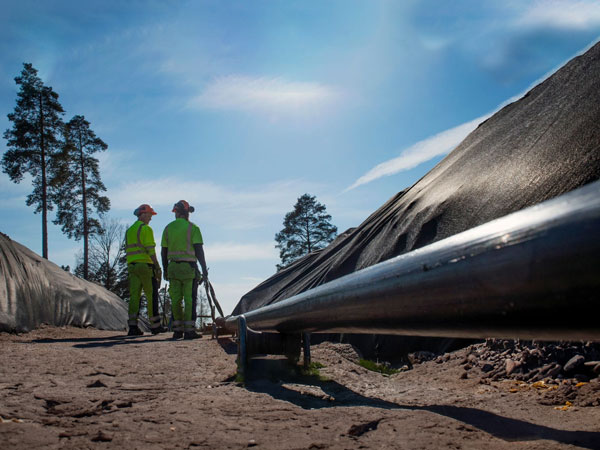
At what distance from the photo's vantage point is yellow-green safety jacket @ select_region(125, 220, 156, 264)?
7.30 meters

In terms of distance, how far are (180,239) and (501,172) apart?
4698mm

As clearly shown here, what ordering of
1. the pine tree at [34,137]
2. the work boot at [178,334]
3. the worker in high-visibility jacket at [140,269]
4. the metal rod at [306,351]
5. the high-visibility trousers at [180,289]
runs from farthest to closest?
1. the pine tree at [34,137]
2. the worker in high-visibility jacket at [140,269]
3. the high-visibility trousers at [180,289]
4. the work boot at [178,334]
5. the metal rod at [306,351]

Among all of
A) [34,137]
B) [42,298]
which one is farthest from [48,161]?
[42,298]

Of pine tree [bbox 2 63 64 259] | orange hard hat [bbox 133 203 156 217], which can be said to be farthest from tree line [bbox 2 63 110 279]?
orange hard hat [bbox 133 203 156 217]

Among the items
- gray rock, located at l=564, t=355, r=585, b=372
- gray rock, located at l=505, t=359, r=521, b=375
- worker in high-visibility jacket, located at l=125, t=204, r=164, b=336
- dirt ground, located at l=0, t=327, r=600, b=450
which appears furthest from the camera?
worker in high-visibility jacket, located at l=125, t=204, r=164, b=336

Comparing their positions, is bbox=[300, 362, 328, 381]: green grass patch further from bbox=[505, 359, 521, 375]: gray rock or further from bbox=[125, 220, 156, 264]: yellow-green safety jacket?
bbox=[125, 220, 156, 264]: yellow-green safety jacket

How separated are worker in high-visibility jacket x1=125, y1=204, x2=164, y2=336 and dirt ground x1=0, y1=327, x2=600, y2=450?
3.67 metres

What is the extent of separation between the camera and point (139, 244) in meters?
7.32

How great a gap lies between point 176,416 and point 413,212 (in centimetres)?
371

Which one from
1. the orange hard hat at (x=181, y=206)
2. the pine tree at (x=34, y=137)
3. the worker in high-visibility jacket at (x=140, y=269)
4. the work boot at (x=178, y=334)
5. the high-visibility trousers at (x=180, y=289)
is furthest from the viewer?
the pine tree at (x=34, y=137)

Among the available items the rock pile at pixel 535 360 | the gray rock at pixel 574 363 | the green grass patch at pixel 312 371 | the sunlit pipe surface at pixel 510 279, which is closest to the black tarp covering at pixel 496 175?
the rock pile at pixel 535 360

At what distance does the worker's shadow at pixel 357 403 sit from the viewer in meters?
1.63

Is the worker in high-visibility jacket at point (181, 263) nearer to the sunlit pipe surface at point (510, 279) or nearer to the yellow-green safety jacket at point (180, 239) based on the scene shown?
the yellow-green safety jacket at point (180, 239)

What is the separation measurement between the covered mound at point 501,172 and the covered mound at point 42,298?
5.00 m
